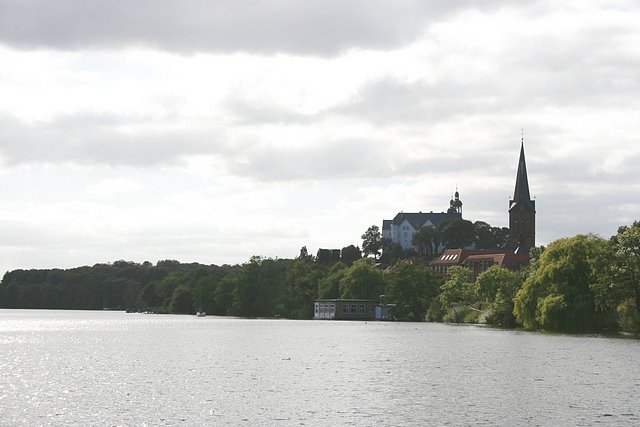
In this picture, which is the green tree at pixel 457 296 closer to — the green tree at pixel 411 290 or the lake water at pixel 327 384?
the green tree at pixel 411 290

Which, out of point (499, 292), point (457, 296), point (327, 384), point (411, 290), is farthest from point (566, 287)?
point (411, 290)

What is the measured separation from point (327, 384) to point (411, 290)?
131 metres

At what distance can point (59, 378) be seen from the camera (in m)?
62.6

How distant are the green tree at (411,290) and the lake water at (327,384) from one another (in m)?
87.1

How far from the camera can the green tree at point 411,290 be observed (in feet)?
616

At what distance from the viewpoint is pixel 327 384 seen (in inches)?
2314

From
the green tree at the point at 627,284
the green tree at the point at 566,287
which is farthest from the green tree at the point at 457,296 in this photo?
the green tree at the point at 627,284

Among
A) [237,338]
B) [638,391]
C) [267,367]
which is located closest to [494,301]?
[237,338]

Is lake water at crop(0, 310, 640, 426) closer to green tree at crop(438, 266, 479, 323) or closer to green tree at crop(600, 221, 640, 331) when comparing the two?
green tree at crop(600, 221, 640, 331)

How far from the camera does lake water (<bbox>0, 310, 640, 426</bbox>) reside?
44625 mm

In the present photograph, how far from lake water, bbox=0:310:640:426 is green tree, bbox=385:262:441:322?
87138 mm

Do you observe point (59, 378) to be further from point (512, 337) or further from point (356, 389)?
point (512, 337)

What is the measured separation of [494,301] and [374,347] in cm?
5612

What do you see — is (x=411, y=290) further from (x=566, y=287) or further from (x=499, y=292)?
(x=566, y=287)
